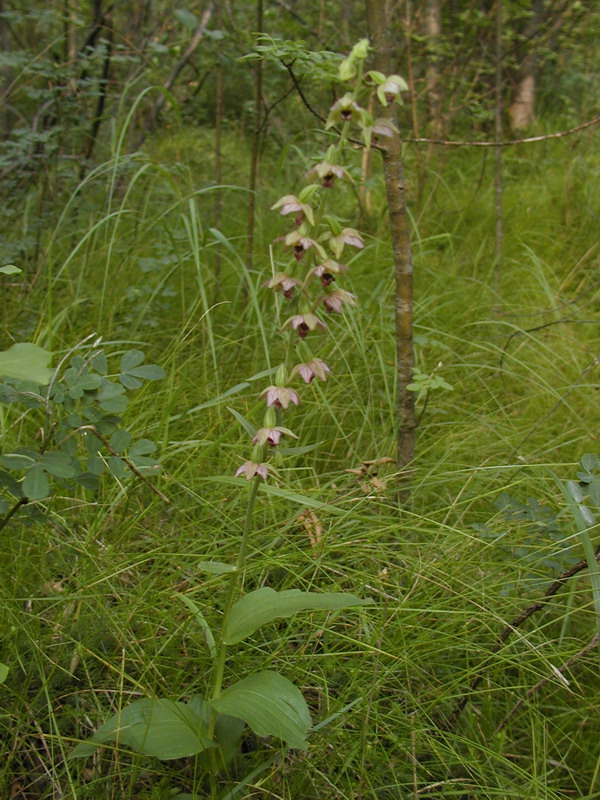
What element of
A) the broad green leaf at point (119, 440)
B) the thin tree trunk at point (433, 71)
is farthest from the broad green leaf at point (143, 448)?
the thin tree trunk at point (433, 71)

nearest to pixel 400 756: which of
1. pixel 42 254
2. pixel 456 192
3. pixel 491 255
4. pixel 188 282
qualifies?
pixel 188 282

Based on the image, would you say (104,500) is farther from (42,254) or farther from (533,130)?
(533,130)

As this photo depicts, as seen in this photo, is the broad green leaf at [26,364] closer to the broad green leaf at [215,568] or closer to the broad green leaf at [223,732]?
the broad green leaf at [215,568]

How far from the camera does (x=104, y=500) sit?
195 cm

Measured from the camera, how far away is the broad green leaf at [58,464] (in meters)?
1.41

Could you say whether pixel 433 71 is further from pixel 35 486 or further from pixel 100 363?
pixel 35 486

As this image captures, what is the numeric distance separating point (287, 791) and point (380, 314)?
1683 mm

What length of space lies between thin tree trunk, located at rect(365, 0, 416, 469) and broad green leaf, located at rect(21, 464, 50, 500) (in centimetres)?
104

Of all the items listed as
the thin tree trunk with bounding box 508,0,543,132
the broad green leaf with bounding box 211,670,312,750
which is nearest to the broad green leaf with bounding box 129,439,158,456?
the broad green leaf with bounding box 211,670,312,750

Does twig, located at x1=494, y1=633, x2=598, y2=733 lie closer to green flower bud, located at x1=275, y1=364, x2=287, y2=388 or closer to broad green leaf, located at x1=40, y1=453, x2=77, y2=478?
green flower bud, located at x1=275, y1=364, x2=287, y2=388

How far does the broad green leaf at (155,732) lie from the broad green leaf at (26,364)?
1.98ft

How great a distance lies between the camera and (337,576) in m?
1.82

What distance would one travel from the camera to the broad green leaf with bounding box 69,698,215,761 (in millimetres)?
1300

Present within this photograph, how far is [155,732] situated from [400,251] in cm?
136
